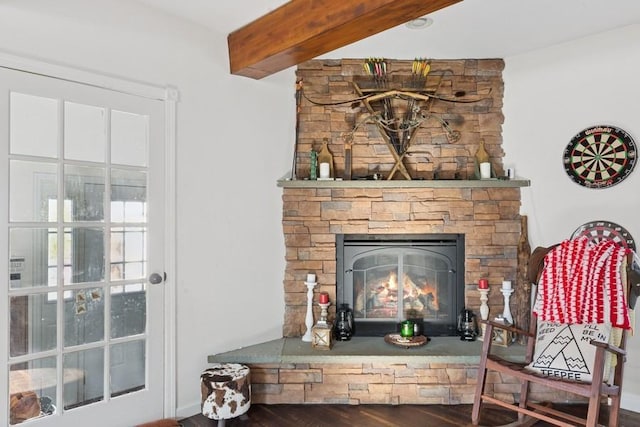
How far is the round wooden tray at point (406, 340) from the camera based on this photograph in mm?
2740

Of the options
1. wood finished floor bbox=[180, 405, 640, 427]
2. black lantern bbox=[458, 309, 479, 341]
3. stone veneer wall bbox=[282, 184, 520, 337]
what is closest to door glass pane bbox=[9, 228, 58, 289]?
wood finished floor bbox=[180, 405, 640, 427]

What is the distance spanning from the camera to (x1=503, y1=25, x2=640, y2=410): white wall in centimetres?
264

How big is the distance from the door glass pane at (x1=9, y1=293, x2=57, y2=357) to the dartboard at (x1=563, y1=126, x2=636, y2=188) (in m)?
3.24

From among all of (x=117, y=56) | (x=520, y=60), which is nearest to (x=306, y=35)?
(x=117, y=56)

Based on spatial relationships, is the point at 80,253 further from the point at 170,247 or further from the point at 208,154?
A: the point at 208,154

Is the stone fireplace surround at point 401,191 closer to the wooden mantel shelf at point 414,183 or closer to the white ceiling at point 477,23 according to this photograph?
the wooden mantel shelf at point 414,183

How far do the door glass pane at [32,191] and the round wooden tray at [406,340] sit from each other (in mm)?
2130

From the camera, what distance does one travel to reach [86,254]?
221cm

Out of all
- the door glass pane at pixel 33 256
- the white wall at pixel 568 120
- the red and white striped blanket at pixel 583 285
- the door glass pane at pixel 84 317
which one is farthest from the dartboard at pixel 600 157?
the door glass pane at pixel 33 256

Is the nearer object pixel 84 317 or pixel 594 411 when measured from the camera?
pixel 594 411

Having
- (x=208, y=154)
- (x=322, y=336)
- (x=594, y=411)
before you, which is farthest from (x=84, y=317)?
(x=594, y=411)

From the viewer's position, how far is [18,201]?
2.00m

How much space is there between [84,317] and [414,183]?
7.14 feet

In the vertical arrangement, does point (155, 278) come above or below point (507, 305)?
above
